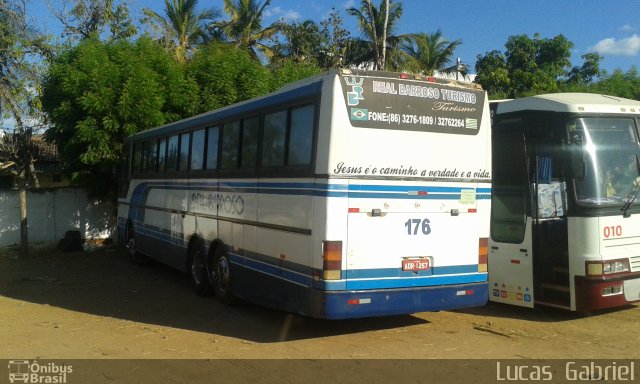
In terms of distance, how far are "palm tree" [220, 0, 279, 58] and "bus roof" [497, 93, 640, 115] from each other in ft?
73.8

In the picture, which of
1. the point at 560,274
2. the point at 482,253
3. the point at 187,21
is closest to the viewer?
the point at 482,253

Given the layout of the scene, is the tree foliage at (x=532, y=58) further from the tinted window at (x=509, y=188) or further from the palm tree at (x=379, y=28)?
the tinted window at (x=509, y=188)

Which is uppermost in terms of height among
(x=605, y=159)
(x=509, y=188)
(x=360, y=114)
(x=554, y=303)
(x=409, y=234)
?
(x=360, y=114)

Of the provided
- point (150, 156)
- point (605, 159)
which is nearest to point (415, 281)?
point (605, 159)

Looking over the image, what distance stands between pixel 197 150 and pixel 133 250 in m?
5.17

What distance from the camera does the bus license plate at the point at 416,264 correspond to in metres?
7.05

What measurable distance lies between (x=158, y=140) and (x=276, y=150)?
571 centimetres

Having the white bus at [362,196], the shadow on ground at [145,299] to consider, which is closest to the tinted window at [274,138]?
the white bus at [362,196]

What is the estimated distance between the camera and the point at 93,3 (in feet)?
63.1

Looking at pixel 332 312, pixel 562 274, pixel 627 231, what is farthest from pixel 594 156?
pixel 332 312

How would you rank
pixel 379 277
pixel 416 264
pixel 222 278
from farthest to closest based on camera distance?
pixel 222 278 → pixel 416 264 → pixel 379 277

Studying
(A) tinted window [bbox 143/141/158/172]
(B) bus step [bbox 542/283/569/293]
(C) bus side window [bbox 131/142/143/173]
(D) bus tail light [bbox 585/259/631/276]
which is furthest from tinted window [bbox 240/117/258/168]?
(C) bus side window [bbox 131/142/143/173]

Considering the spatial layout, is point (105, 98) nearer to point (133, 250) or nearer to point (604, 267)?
point (133, 250)

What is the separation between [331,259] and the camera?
6598mm
